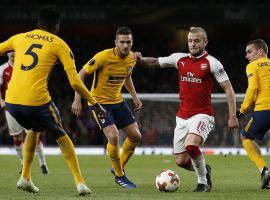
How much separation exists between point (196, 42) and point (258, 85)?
1.26 m

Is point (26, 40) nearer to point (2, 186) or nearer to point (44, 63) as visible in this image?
point (44, 63)

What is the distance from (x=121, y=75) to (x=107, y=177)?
2.19 meters

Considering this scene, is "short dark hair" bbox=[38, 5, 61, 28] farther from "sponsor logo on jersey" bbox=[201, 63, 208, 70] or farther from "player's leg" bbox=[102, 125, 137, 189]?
"player's leg" bbox=[102, 125, 137, 189]

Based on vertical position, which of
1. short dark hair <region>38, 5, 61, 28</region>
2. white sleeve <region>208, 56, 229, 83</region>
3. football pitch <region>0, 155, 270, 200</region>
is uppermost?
short dark hair <region>38, 5, 61, 28</region>

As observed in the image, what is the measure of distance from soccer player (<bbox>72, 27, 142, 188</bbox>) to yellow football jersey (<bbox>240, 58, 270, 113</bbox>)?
5.19 feet

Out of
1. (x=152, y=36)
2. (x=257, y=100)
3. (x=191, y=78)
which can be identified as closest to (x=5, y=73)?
(x=191, y=78)

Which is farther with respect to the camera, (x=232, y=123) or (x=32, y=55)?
(x=232, y=123)

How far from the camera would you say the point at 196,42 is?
955 cm

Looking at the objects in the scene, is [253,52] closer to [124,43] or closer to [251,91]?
[251,91]

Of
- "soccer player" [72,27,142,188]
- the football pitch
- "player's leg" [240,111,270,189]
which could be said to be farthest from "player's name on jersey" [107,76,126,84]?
"player's leg" [240,111,270,189]

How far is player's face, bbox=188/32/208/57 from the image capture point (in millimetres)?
9484

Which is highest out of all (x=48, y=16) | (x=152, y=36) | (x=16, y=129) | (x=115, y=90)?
(x=48, y=16)

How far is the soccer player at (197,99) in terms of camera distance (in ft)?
30.7

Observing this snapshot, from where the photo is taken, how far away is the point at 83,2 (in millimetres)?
27438
